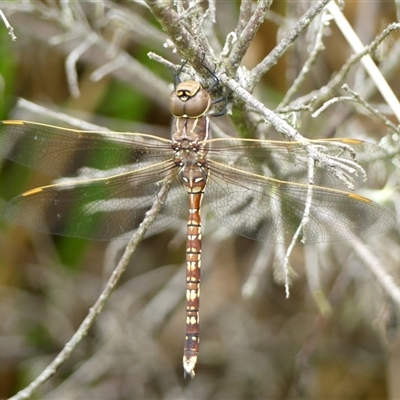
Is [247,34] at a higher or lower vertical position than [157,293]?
higher

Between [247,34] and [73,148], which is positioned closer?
[247,34]

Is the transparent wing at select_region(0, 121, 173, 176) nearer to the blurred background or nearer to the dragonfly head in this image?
the dragonfly head

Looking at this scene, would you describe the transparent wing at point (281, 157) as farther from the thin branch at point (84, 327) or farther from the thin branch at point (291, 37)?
the thin branch at point (84, 327)

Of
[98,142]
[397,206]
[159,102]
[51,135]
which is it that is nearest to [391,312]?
[397,206]

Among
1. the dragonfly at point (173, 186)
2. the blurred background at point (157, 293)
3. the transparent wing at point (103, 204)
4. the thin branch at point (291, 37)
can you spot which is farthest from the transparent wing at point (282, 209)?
the blurred background at point (157, 293)

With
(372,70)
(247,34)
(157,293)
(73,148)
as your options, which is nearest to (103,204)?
(73,148)

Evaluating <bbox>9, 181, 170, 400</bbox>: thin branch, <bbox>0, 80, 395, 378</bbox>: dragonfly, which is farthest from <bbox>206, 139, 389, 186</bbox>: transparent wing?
<bbox>9, 181, 170, 400</bbox>: thin branch

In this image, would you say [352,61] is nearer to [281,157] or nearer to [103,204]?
[281,157]
